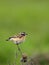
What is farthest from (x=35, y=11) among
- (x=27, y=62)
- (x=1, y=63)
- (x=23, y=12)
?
(x=27, y=62)

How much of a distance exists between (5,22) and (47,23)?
5.17 ft

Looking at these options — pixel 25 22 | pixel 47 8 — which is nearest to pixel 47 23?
pixel 25 22

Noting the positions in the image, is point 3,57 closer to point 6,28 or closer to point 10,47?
point 10,47

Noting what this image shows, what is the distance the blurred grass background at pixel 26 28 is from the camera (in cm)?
1093

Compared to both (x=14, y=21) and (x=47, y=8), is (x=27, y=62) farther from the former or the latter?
(x=47, y=8)

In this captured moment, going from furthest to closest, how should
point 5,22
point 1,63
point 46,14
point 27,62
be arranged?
point 46,14 → point 5,22 → point 1,63 → point 27,62

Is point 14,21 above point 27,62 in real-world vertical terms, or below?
below

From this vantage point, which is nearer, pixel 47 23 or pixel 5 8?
pixel 47 23

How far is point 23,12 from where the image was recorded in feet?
61.7

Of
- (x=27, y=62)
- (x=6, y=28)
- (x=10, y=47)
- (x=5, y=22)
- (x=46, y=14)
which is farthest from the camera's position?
(x=46, y=14)

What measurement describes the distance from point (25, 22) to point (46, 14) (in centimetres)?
167

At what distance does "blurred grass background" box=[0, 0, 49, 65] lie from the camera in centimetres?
1093

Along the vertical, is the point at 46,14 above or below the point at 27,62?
below

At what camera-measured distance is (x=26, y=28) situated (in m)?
15.6
